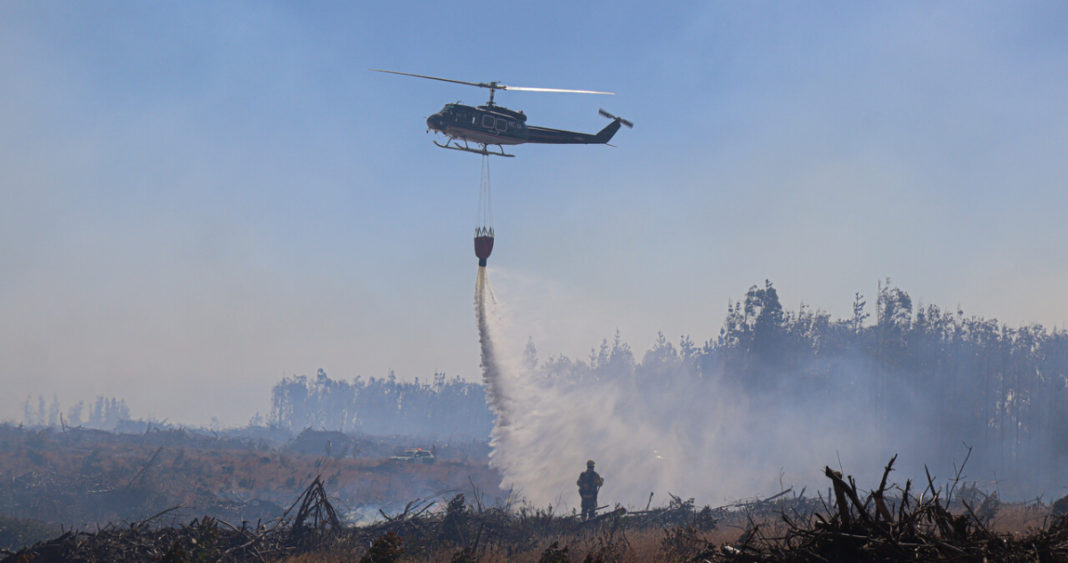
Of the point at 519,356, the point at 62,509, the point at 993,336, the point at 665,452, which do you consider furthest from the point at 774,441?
the point at 62,509

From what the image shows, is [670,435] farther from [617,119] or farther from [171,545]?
[171,545]

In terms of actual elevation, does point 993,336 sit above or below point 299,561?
above

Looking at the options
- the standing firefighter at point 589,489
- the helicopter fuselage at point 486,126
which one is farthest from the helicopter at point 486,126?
the standing firefighter at point 589,489

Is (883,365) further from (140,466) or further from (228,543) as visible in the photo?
(228,543)

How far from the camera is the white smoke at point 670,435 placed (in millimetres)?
35750

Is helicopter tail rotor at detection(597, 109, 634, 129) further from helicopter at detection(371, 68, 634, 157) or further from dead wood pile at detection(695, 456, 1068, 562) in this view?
dead wood pile at detection(695, 456, 1068, 562)

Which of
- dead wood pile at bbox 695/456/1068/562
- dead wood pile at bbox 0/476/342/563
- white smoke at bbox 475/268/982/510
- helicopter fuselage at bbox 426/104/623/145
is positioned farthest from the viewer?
white smoke at bbox 475/268/982/510

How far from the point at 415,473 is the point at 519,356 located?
Result: 61.9ft

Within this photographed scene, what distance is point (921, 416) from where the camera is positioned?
7544 centimetres

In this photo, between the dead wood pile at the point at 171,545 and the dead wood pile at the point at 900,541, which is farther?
the dead wood pile at the point at 171,545

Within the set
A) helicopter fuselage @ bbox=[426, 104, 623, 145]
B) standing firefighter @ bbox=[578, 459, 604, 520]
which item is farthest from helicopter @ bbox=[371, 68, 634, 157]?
standing firefighter @ bbox=[578, 459, 604, 520]

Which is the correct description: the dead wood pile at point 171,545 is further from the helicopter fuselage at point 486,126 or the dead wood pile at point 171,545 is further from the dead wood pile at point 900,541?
the helicopter fuselage at point 486,126

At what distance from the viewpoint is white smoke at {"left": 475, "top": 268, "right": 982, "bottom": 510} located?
35.8 meters

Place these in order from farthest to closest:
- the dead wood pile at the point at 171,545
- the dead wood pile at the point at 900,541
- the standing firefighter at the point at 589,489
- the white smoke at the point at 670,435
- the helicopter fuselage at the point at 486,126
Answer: the white smoke at the point at 670,435
the helicopter fuselage at the point at 486,126
the standing firefighter at the point at 589,489
the dead wood pile at the point at 171,545
the dead wood pile at the point at 900,541
